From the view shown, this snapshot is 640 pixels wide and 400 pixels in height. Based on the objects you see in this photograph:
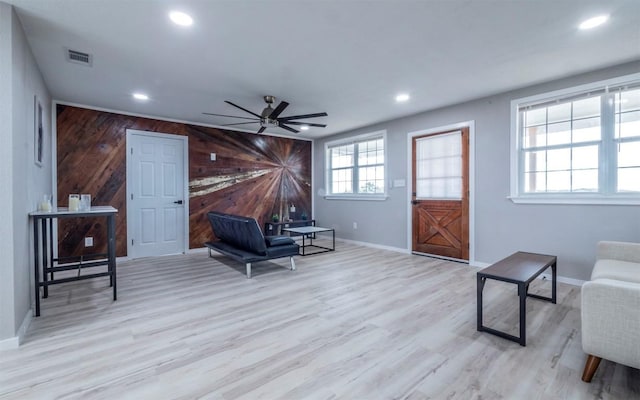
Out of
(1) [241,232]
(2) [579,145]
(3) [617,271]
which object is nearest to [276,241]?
(1) [241,232]

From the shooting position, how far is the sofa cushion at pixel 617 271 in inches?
82.4

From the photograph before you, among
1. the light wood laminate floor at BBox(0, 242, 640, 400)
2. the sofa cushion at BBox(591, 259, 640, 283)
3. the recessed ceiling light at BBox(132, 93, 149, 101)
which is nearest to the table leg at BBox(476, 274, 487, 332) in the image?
the light wood laminate floor at BBox(0, 242, 640, 400)

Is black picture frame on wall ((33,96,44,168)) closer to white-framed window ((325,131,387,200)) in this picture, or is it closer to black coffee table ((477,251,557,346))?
black coffee table ((477,251,557,346))

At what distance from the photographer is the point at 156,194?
5137 mm

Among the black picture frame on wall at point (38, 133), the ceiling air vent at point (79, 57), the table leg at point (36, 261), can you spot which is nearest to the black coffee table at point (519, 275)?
the table leg at point (36, 261)

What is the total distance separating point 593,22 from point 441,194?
2813 mm

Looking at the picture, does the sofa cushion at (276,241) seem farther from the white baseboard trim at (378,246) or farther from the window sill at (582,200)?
the window sill at (582,200)

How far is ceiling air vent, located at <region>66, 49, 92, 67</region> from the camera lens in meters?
2.85

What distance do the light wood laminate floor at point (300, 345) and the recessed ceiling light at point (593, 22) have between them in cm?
250

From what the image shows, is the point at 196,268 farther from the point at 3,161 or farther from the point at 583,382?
the point at 583,382

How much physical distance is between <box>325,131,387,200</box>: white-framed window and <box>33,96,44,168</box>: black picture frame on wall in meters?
4.97

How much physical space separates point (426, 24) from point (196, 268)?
4.13 m

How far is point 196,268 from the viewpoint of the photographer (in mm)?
4289

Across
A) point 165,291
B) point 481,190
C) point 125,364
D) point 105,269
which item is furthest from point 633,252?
point 105,269
